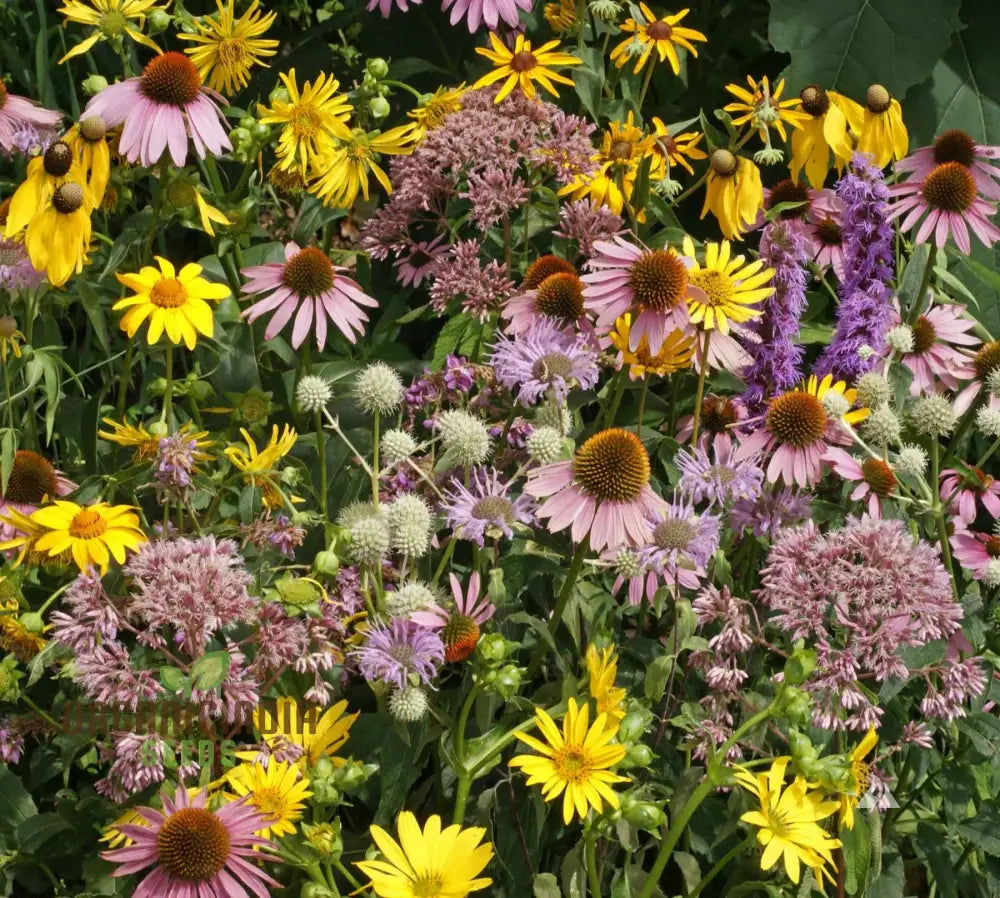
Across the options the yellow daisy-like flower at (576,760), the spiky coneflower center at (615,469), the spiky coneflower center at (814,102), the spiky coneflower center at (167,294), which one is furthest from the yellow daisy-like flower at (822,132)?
the yellow daisy-like flower at (576,760)

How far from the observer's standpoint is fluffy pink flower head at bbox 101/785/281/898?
49.1 inches

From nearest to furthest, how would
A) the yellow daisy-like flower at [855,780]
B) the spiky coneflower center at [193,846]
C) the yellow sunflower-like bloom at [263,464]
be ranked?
the spiky coneflower center at [193,846] < the yellow daisy-like flower at [855,780] < the yellow sunflower-like bloom at [263,464]

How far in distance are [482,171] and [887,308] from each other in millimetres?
621

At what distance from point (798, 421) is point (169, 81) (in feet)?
2.96

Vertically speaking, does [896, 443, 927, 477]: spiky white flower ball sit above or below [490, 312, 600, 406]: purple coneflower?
below

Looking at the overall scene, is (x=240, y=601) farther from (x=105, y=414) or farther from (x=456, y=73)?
(x=456, y=73)

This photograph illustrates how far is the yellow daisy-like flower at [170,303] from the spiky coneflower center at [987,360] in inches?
39.1

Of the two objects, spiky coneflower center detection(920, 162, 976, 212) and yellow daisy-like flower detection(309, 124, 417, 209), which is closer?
spiky coneflower center detection(920, 162, 976, 212)

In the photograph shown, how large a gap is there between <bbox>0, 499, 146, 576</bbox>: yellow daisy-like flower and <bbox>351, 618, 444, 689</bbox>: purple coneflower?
0.98 feet

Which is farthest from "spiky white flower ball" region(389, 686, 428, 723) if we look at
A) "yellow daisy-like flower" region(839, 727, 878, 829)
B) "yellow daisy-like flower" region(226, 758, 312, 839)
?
"yellow daisy-like flower" region(839, 727, 878, 829)

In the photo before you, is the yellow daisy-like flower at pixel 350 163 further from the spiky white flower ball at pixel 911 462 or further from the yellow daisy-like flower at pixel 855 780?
the yellow daisy-like flower at pixel 855 780

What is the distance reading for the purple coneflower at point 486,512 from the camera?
1.46m

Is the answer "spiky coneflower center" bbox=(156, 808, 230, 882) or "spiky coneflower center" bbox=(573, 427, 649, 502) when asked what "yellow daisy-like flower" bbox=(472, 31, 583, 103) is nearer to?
"spiky coneflower center" bbox=(573, 427, 649, 502)

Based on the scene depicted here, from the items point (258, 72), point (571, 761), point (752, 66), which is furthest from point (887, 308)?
point (258, 72)
